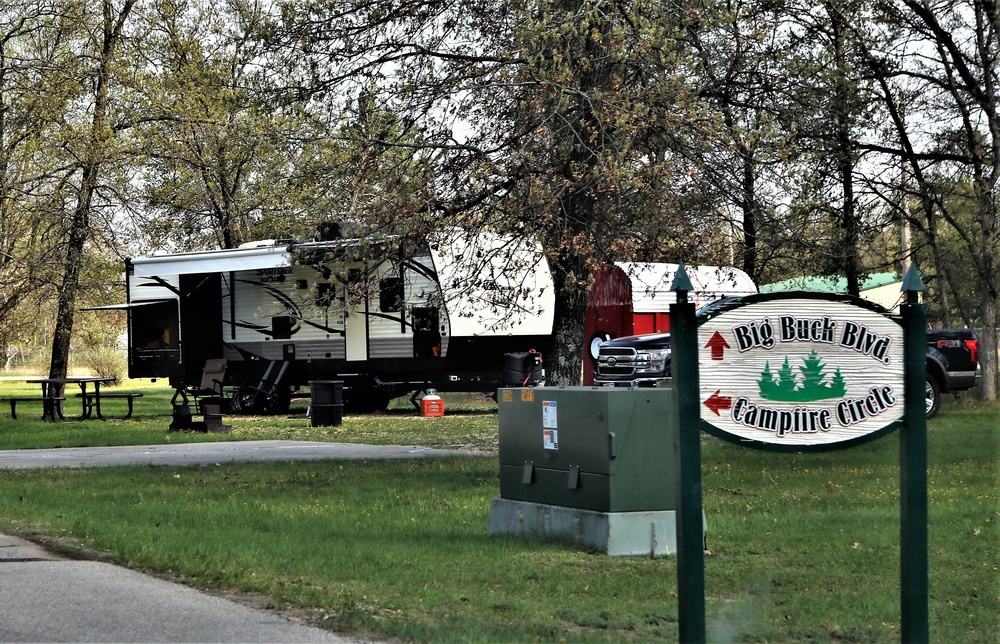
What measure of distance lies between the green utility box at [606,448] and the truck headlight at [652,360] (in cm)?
1583

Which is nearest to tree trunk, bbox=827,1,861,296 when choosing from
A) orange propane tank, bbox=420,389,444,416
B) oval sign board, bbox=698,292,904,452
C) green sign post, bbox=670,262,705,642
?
oval sign board, bbox=698,292,904,452

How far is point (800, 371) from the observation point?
5.81m

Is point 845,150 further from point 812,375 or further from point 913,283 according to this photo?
point 812,375

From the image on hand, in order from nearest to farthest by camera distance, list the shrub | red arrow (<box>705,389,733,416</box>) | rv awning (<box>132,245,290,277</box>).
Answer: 1. red arrow (<box>705,389,733,416</box>)
2. rv awning (<box>132,245,290,277</box>)
3. the shrub

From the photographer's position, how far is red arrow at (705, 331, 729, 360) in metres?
5.75

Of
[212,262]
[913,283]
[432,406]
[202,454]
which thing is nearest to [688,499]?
[913,283]

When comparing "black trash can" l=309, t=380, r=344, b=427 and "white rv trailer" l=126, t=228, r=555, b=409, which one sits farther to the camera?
"white rv trailer" l=126, t=228, r=555, b=409

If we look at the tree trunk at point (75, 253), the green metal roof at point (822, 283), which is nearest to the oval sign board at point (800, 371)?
the green metal roof at point (822, 283)

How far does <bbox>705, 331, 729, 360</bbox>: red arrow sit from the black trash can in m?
18.6

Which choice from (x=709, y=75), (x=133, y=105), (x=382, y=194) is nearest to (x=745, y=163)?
(x=709, y=75)

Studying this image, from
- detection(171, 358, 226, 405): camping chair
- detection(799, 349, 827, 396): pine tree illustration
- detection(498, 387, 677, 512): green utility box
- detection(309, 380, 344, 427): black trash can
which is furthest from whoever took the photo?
detection(171, 358, 226, 405): camping chair

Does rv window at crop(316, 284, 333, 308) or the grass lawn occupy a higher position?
rv window at crop(316, 284, 333, 308)

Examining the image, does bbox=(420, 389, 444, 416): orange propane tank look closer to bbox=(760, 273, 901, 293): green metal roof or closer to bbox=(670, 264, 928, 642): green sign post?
bbox=(760, 273, 901, 293): green metal roof

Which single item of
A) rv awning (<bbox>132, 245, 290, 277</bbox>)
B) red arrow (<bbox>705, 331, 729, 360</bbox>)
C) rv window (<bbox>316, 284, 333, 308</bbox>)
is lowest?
red arrow (<bbox>705, 331, 729, 360</bbox>)
